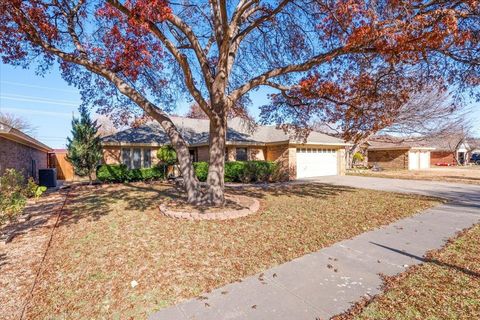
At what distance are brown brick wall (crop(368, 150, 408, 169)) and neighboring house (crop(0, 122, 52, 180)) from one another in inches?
1278

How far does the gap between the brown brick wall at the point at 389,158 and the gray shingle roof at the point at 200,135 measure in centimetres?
1329

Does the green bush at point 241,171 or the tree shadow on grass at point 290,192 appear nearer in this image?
the tree shadow on grass at point 290,192

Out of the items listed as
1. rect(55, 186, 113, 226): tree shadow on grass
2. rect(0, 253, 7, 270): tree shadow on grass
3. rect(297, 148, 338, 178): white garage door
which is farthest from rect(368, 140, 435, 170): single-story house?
rect(0, 253, 7, 270): tree shadow on grass

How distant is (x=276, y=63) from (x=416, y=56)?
17.1 ft

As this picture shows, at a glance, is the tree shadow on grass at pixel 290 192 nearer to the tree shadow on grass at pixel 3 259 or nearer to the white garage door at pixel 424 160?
the tree shadow on grass at pixel 3 259

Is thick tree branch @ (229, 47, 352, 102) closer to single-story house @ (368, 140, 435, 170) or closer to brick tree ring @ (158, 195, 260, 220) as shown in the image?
brick tree ring @ (158, 195, 260, 220)

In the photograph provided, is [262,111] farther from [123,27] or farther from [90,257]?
[90,257]

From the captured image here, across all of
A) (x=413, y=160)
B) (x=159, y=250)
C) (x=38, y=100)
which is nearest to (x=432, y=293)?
(x=159, y=250)

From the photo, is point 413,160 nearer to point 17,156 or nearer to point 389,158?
point 389,158

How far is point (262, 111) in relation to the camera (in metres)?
11.9

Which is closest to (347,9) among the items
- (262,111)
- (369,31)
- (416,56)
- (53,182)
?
(369,31)

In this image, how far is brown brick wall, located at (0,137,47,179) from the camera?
10356 millimetres

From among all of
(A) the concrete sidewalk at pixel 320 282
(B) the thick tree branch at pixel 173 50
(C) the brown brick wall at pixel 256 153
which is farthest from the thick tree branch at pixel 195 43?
(C) the brown brick wall at pixel 256 153

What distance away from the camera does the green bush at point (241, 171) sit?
15648 mm
